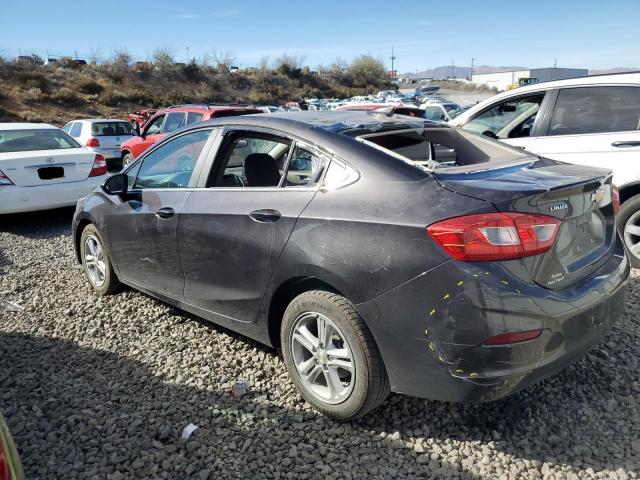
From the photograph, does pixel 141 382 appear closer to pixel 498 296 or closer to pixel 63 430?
pixel 63 430

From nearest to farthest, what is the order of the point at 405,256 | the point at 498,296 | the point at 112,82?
1. the point at 498,296
2. the point at 405,256
3. the point at 112,82

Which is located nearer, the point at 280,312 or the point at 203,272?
the point at 280,312

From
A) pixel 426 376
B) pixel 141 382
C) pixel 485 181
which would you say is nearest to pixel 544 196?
pixel 485 181

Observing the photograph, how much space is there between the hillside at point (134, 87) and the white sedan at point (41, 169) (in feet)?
82.5

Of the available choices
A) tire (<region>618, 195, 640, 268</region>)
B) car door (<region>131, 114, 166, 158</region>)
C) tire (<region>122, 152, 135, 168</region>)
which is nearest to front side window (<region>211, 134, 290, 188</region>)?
tire (<region>618, 195, 640, 268</region>)

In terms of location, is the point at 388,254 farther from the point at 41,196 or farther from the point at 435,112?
the point at 435,112

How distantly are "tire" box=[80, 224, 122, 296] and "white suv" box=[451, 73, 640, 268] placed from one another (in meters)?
4.28

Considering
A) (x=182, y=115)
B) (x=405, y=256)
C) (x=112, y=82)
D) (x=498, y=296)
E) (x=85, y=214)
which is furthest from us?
(x=112, y=82)

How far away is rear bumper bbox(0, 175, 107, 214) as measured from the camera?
7.03m

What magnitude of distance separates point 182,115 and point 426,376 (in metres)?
10.1

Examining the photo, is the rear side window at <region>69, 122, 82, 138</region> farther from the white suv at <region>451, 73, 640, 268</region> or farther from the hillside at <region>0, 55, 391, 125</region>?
the hillside at <region>0, 55, 391, 125</region>

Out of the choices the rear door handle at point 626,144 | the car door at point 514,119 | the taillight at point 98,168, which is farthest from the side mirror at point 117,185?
the rear door handle at point 626,144

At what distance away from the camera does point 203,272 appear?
3.46 m

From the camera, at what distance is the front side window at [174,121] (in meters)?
11.3
